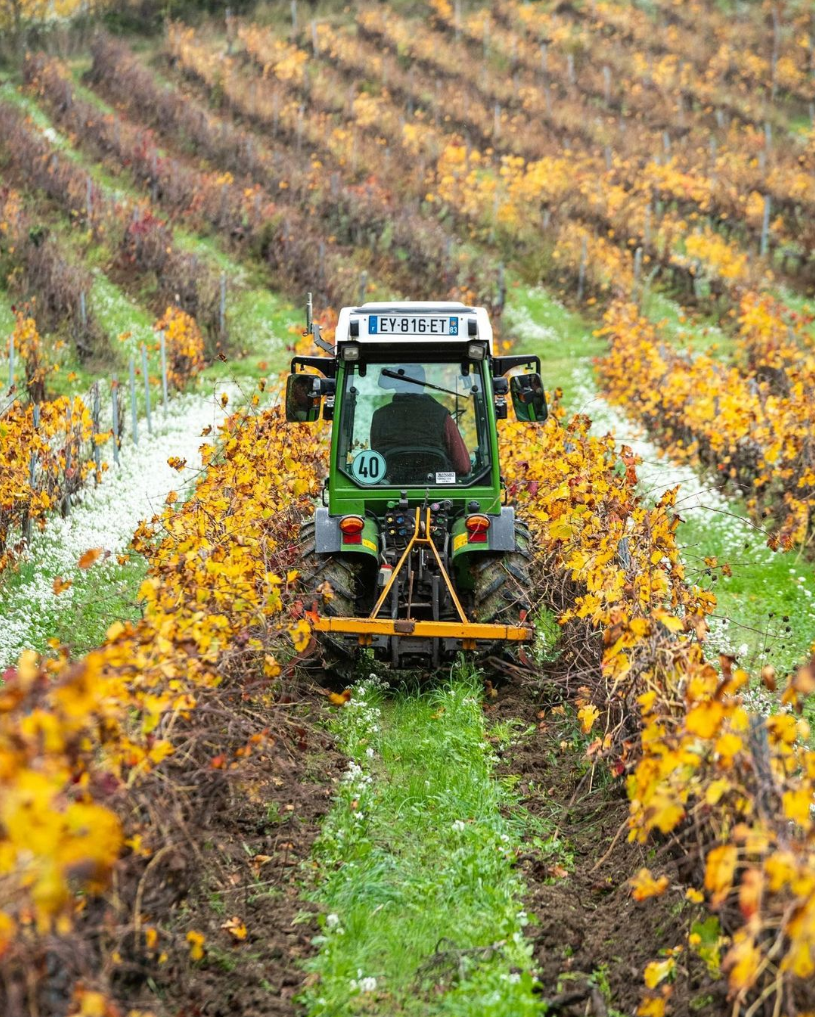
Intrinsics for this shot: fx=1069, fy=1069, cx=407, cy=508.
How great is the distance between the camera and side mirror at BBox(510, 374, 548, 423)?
7578mm

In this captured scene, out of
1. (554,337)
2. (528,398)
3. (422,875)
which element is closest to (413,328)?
(528,398)

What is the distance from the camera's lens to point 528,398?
7.62m

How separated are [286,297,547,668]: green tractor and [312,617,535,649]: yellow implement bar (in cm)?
30

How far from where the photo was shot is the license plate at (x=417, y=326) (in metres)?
7.43

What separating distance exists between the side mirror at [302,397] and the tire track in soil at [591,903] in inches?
111

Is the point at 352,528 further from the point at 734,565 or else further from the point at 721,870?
the point at 721,870

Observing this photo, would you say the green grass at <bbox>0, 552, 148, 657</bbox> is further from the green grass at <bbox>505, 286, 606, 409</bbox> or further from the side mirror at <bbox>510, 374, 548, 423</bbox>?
the green grass at <bbox>505, 286, 606, 409</bbox>

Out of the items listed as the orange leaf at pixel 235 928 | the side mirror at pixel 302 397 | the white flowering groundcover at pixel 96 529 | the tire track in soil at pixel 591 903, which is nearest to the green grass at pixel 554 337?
the white flowering groundcover at pixel 96 529

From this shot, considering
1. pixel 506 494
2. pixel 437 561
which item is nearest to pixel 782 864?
pixel 437 561

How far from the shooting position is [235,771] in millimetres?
4582

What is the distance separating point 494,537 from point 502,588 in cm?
36

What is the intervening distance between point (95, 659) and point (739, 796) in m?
2.36

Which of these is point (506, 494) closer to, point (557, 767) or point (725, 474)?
point (557, 767)

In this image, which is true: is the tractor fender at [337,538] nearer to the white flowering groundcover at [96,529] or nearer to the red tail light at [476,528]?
the red tail light at [476,528]
